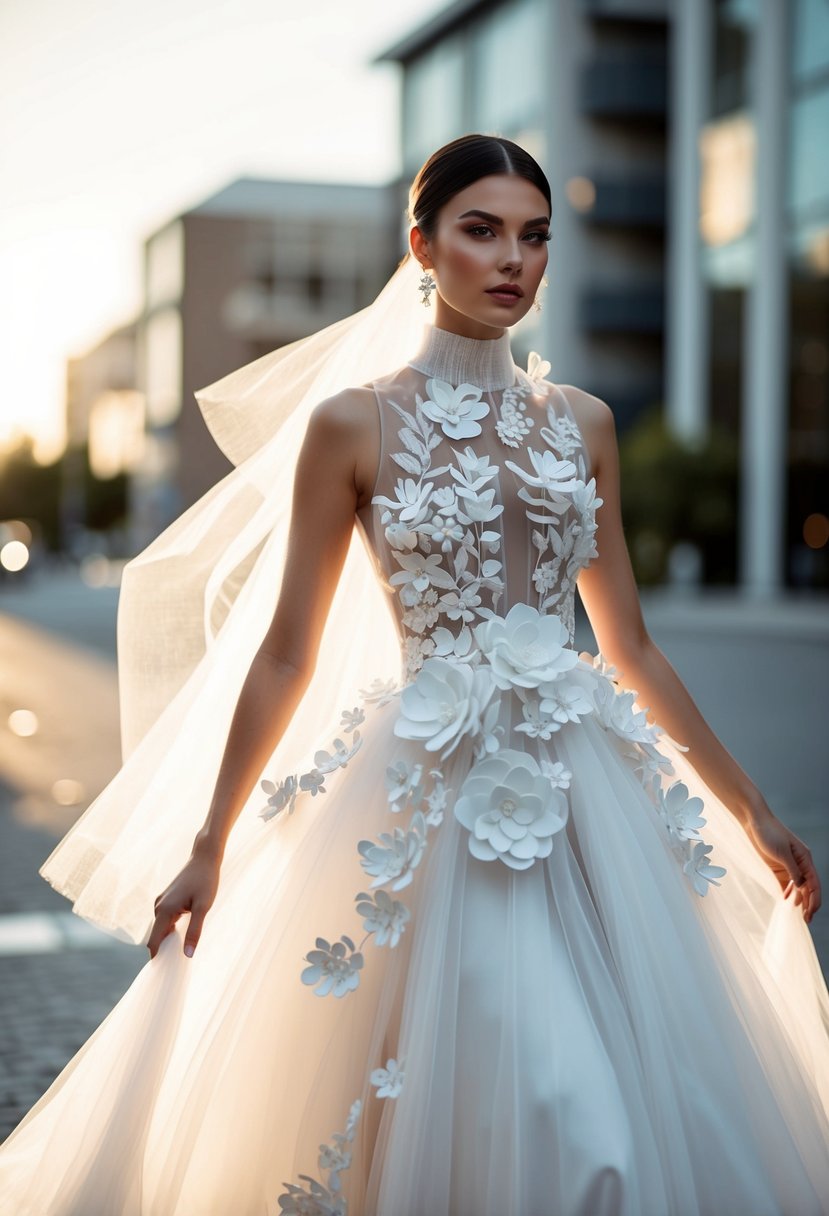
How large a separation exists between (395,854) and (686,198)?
1374 inches

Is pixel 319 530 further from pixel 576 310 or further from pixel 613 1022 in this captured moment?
pixel 576 310

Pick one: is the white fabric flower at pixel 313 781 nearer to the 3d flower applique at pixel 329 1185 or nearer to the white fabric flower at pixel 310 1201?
Answer: the 3d flower applique at pixel 329 1185

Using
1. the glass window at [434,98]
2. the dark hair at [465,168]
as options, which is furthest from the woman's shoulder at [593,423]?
the glass window at [434,98]

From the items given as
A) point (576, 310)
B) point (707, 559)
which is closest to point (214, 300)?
point (576, 310)

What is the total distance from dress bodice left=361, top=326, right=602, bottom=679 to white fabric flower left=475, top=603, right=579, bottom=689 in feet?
0.19

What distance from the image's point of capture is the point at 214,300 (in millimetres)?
62031

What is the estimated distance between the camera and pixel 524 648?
2600mm

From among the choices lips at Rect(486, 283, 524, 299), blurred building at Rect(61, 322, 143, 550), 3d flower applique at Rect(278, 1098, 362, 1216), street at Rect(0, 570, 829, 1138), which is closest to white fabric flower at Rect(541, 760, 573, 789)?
3d flower applique at Rect(278, 1098, 362, 1216)

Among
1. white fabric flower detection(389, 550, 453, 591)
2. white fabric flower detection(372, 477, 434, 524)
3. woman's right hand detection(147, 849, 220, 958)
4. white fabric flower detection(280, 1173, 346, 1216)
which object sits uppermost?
white fabric flower detection(372, 477, 434, 524)

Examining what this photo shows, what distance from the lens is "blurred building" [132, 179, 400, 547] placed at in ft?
193

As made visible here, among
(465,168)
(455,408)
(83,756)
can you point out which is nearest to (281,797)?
(455,408)

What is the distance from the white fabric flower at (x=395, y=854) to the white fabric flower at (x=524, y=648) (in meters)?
0.30

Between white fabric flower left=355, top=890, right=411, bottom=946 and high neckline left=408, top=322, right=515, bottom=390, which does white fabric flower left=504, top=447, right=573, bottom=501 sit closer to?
high neckline left=408, top=322, right=515, bottom=390

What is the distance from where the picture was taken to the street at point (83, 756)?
16.2 ft
